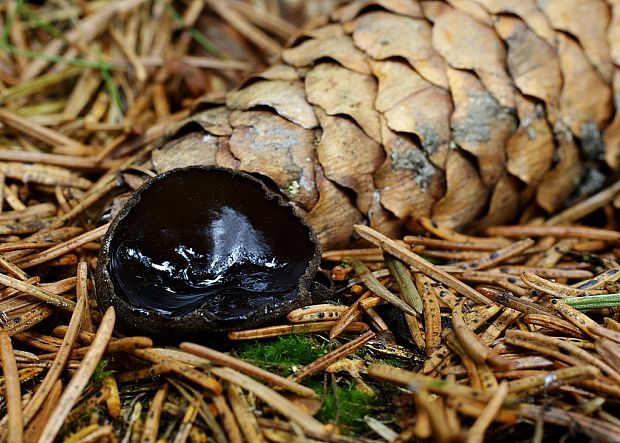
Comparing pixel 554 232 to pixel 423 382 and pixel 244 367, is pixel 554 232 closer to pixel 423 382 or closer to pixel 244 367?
pixel 423 382

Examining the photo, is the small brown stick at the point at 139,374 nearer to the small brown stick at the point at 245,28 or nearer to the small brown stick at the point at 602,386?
the small brown stick at the point at 602,386

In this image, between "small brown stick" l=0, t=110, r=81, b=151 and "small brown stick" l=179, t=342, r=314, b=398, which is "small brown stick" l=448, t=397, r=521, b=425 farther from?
"small brown stick" l=0, t=110, r=81, b=151

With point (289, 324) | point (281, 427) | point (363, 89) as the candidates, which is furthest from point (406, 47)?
point (281, 427)

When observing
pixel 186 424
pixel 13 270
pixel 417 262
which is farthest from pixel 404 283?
pixel 13 270

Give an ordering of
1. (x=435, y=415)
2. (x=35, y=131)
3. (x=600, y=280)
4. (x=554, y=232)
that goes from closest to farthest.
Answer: (x=435, y=415)
(x=600, y=280)
(x=554, y=232)
(x=35, y=131)

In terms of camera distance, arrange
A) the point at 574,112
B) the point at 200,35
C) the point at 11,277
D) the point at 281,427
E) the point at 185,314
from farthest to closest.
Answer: the point at 200,35 < the point at 574,112 < the point at 11,277 < the point at 185,314 < the point at 281,427

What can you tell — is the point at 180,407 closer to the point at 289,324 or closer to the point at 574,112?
the point at 289,324
